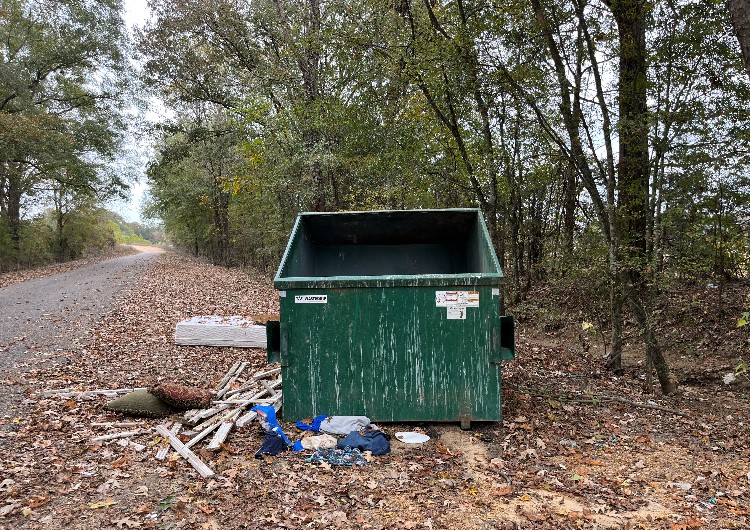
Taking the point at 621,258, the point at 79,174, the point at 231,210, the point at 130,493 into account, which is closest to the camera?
the point at 130,493

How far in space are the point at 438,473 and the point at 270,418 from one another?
1.44m

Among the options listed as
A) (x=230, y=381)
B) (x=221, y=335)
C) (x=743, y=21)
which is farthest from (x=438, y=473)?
(x=221, y=335)

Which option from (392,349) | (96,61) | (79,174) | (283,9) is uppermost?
(96,61)

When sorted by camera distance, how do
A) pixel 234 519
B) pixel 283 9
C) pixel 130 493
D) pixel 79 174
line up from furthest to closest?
pixel 79 174
pixel 283 9
pixel 130 493
pixel 234 519

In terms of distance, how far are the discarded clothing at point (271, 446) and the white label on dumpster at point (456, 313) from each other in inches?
62.1

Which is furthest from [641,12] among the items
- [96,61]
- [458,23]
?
[96,61]

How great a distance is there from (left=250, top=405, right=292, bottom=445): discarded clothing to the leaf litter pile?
0.11 meters

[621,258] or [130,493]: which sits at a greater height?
[621,258]

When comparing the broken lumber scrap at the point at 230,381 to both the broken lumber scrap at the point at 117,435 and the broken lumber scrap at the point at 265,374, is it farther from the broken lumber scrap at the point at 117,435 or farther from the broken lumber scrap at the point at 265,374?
the broken lumber scrap at the point at 117,435

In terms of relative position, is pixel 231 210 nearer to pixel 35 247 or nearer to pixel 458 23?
pixel 35 247

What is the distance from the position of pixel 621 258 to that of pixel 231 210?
70.2ft

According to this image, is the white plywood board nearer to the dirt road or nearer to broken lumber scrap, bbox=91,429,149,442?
the dirt road

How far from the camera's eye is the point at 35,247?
2691 cm

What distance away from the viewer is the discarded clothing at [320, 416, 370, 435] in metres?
4.00
